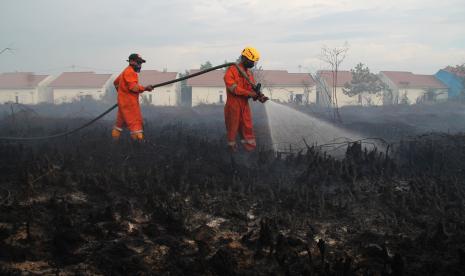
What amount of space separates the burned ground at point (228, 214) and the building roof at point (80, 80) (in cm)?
4335

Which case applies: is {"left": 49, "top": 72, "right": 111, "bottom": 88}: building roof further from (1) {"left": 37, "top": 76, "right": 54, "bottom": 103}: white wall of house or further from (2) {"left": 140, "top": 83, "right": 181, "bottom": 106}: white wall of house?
(2) {"left": 140, "top": 83, "right": 181, "bottom": 106}: white wall of house

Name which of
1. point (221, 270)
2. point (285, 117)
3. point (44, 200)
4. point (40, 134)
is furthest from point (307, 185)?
point (285, 117)

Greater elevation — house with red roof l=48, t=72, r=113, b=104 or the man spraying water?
house with red roof l=48, t=72, r=113, b=104

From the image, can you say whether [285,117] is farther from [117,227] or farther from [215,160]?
[117,227]

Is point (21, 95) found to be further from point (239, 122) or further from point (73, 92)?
point (239, 122)

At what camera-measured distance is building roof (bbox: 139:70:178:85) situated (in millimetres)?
46688

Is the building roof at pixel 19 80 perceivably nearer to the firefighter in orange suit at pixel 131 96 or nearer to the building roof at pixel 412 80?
the building roof at pixel 412 80

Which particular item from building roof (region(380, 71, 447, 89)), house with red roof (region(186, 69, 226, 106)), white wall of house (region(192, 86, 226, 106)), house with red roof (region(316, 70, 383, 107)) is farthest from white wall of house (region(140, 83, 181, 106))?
building roof (region(380, 71, 447, 89))

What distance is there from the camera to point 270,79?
46.7 meters

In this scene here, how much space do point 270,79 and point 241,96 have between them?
134ft

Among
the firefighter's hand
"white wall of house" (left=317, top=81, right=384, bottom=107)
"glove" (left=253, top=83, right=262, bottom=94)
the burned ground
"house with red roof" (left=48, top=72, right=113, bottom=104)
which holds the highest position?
"house with red roof" (left=48, top=72, right=113, bottom=104)

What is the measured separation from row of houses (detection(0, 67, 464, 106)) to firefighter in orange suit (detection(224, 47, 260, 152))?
3556 centimetres

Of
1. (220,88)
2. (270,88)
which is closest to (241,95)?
(270,88)

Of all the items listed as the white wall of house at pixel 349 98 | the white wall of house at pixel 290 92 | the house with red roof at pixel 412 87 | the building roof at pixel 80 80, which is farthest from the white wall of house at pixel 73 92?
the house with red roof at pixel 412 87
